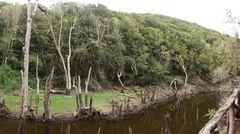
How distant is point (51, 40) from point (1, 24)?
6918 mm

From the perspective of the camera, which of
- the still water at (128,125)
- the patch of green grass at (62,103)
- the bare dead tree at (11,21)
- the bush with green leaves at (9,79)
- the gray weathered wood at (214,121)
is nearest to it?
the gray weathered wood at (214,121)

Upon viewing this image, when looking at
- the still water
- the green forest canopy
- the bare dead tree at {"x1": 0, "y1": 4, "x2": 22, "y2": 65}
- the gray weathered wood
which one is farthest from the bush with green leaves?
the gray weathered wood

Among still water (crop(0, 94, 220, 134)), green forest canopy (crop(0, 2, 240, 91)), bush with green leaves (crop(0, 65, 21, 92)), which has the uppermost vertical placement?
green forest canopy (crop(0, 2, 240, 91))

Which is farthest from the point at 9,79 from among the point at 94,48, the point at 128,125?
the point at 128,125

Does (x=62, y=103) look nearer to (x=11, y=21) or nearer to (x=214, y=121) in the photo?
(x=11, y=21)

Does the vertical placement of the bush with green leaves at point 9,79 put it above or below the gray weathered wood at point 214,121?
below

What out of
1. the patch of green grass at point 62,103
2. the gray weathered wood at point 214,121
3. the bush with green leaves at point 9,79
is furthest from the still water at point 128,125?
the gray weathered wood at point 214,121

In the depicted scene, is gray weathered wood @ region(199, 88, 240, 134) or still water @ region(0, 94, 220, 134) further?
still water @ region(0, 94, 220, 134)

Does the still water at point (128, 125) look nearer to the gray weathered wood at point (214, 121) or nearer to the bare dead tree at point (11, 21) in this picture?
the gray weathered wood at point (214, 121)

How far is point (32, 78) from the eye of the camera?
48.8m

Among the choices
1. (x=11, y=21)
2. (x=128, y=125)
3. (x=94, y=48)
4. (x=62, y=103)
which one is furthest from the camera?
(x=94, y=48)

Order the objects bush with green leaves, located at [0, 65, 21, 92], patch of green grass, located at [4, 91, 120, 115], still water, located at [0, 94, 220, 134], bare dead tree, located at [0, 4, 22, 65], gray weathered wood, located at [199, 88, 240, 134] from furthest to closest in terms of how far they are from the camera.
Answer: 1. bare dead tree, located at [0, 4, 22, 65]
2. bush with green leaves, located at [0, 65, 21, 92]
3. patch of green grass, located at [4, 91, 120, 115]
4. still water, located at [0, 94, 220, 134]
5. gray weathered wood, located at [199, 88, 240, 134]

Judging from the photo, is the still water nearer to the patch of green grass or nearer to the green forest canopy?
the patch of green grass

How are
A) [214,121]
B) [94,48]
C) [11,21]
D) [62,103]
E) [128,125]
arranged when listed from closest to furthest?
[214,121] → [128,125] → [62,103] → [11,21] → [94,48]
